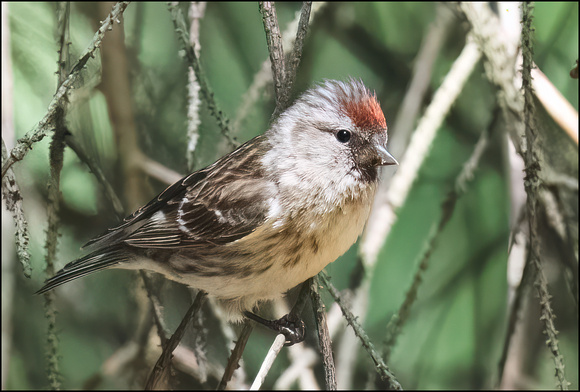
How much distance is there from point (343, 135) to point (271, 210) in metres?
0.17

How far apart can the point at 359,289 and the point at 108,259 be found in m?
0.67

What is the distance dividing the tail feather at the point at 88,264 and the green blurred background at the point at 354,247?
0.66 ft

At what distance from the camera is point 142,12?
130 cm

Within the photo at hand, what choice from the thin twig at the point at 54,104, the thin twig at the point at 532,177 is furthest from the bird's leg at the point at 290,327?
the thin twig at the point at 54,104

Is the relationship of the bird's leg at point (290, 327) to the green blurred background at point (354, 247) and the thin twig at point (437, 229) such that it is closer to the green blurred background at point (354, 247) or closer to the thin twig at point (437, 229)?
the green blurred background at point (354, 247)

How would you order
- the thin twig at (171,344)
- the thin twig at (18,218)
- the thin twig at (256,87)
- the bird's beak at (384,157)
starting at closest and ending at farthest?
1. the thin twig at (18,218)
2. the bird's beak at (384,157)
3. the thin twig at (171,344)
4. the thin twig at (256,87)

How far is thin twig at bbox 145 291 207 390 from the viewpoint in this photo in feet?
3.32

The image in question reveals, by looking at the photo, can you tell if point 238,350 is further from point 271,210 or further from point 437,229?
point 437,229

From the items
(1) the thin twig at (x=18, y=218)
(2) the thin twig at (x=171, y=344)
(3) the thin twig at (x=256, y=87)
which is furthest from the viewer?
(3) the thin twig at (x=256, y=87)

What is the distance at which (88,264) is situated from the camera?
34.9 inches

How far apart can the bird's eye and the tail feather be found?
1.40 feet

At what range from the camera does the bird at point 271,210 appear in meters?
0.82

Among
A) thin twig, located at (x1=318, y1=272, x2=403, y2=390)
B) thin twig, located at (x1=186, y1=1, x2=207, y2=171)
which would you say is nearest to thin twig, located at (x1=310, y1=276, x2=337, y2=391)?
thin twig, located at (x1=318, y1=272, x2=403, y2=390)

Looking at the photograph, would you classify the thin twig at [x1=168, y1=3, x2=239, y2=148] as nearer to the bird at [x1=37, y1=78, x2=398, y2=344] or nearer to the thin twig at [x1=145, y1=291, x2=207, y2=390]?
the bird at [x1=37, y1=78, x2=398, y2=344]
